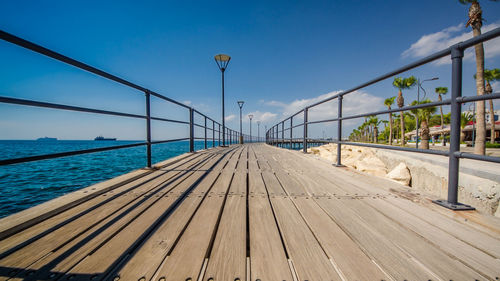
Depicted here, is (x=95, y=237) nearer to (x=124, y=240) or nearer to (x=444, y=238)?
(x=124, y=240)

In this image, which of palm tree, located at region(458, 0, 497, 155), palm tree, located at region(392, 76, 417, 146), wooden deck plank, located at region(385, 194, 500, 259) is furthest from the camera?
palm tree, located at region(392, 76, 417, 146)

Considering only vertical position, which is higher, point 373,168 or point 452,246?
point 452,246

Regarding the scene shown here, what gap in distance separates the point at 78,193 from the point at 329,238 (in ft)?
5.22

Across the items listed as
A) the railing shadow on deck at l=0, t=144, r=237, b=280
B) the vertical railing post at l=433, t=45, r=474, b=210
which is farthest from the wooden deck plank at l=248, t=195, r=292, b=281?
the vertical railing post at l=433, t=45, r=474, b=210

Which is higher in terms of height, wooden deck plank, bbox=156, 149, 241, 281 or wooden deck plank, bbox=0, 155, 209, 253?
wooden deck plank, bbox=0, 155, 209, 253

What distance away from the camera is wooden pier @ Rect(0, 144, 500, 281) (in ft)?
2.09

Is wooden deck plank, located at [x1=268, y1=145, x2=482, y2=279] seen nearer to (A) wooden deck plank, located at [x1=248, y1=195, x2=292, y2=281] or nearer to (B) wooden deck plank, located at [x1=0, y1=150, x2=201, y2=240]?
(A) wooden deck plank, located at [x1=248, y1=195, x2=292, y2=281]

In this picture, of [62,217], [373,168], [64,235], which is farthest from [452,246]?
[373,168]

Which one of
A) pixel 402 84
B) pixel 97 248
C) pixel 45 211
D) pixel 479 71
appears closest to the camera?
pixel 97 248

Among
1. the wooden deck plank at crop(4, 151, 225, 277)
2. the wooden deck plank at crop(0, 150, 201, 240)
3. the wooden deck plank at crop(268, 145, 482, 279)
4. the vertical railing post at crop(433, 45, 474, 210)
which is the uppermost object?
the vertical railing post at crop(433, 45, 474, 210)

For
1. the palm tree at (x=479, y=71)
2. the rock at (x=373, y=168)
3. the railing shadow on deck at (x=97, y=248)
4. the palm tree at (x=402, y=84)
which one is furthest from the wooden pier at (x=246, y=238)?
the palm tree at (x=402, y=84)

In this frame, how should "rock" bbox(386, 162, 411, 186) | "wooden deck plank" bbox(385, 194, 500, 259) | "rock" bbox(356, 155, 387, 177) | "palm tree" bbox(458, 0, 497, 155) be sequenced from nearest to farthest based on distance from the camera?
1. "wooden deck plank" bbox(385, 194, 500, 259)
2. "rock" bbox(386, 162, 411, 186)
3. "rock" bbox(356, 155, 387, 177)
4. "palm tree" bbox(458, 0, 497, 155)

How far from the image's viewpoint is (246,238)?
2.73 feet

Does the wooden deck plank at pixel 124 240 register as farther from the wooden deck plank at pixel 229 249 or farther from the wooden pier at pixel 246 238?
the wooden deck plank at pixel 229 249
